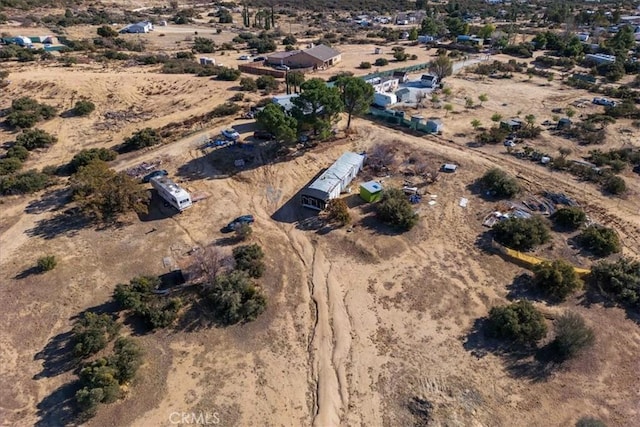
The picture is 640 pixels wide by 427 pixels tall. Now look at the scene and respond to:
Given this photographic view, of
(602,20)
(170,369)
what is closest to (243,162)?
(170,369)

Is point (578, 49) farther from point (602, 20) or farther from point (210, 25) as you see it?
point (210, 25)

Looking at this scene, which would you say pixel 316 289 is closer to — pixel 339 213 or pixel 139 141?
pixel 339 213

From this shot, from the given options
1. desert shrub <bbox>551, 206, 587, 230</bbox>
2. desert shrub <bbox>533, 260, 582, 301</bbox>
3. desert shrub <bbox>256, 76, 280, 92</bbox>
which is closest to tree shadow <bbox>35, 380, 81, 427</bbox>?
desert shrub <bbox>533, 260, 582, 301</bbox>

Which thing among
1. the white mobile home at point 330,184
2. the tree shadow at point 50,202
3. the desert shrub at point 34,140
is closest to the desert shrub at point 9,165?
the desert shrub at point 34,140

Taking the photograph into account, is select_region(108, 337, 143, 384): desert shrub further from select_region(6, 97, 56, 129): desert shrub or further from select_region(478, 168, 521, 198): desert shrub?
select_region(6, 97, 56, 129): desert shrub

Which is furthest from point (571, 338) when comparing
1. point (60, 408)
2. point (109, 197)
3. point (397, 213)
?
point (109, 197)

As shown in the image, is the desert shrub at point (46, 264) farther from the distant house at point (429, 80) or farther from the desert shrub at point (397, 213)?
the distant house at point (429, 80)
